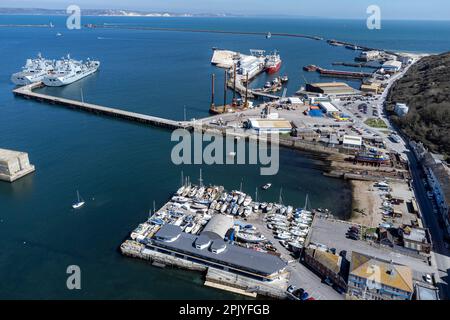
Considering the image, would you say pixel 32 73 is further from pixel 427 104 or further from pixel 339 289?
pixel 427 104

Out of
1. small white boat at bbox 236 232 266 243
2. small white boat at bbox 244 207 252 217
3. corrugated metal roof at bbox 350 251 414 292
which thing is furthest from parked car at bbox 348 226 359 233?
small white boat at bbox 244 207 252 217

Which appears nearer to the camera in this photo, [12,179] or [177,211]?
[177,211]

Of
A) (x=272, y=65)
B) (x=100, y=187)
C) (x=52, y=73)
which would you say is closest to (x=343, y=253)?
(x=100, y=187)

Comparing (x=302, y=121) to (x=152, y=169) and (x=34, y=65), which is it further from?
(x=34, y=65)

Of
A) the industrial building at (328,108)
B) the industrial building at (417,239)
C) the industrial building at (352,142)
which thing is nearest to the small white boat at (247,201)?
the industrial building at (417,239)

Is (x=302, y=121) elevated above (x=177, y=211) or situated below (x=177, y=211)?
above

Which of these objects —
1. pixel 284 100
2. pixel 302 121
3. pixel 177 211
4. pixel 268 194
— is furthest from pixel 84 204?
Result: pixel 284 100
